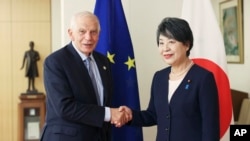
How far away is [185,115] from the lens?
1.76 m

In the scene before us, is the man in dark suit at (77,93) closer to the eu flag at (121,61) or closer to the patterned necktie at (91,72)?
the patterned necktie at (91,72)

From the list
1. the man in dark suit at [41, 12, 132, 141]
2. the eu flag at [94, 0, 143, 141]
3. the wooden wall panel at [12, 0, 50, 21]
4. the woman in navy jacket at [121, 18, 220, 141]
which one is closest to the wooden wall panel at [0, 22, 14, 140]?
the wooden wall panel at [12, 0, 50, 21]

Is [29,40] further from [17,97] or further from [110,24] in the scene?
[110,24]

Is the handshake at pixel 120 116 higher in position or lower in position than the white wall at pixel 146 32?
lower

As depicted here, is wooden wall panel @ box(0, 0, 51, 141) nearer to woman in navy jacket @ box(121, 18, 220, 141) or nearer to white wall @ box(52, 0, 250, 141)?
white wall @ box(52, 0, 250, 141)

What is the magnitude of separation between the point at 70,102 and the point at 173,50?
0.58 m

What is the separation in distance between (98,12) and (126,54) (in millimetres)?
365

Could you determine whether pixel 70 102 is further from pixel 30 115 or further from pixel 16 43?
pixel 16 43

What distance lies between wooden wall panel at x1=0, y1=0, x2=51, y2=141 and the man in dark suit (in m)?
4.24

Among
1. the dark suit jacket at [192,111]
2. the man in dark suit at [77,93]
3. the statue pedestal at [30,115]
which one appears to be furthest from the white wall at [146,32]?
the statue pedestal at [30,115]

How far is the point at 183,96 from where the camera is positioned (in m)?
1.77

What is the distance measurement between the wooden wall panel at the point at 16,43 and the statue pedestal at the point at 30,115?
1.07 feet

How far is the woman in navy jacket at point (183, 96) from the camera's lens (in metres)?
1.72

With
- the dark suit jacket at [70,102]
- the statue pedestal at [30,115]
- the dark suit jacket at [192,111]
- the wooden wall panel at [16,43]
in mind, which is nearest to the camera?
the dark suit jacket at [192,111]
